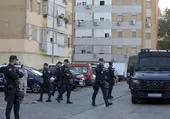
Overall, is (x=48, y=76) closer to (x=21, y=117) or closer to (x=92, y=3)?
(x=21, y=117)

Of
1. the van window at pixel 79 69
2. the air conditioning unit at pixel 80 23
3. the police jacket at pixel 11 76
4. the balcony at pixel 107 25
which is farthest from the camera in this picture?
the air conditioning unit at pixel 80 23

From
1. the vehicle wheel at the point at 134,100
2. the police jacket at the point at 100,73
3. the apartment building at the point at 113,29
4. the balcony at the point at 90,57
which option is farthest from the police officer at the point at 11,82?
the balcony at the point at 90,57

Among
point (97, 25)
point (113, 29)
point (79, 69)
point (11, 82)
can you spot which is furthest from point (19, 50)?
point (11, 82)

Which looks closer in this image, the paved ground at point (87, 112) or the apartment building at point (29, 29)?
the paved ground at point (87, 112)

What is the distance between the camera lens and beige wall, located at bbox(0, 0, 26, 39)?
44.2m

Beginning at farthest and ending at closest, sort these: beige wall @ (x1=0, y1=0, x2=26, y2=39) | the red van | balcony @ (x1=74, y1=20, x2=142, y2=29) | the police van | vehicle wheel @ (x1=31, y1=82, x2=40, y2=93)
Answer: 1. balcony @ (x1=74, y1=20, x2=142, y2=29)
2. beige wall @ (x1=0, y1=0, x2=26, y2=39)
3. the red van
4. vehicle wheel @ (x1=31, y1=82, x2=40, y2=93)
5. the police van

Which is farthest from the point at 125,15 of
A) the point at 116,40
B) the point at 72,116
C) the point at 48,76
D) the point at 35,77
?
the point at 72,116

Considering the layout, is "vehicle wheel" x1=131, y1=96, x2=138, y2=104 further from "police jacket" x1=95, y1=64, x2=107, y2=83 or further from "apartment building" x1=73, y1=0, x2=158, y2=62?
"apartment building" x1=73, y1=0, x2=158, y2=62

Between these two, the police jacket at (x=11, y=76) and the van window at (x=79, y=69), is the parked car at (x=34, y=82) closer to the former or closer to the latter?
the van window at (x=79, y=69)

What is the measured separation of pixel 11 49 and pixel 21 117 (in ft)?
101

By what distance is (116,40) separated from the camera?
240 feet

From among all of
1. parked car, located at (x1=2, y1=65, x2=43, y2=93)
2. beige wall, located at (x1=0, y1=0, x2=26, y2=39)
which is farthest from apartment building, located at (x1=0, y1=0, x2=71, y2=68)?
parked car, located at (x1=2, y1=65, x2=43, y2=93)

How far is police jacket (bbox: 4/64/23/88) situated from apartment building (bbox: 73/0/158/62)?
60427 millimetres

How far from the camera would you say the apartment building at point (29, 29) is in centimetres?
4428
